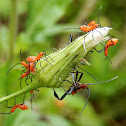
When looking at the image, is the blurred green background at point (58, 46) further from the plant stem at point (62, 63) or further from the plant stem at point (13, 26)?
the plant stem at point (62, 63)

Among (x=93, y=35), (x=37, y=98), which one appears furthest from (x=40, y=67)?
(x=37, y=98)

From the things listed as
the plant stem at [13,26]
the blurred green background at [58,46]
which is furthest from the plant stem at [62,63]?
the plant stem at [13,26]

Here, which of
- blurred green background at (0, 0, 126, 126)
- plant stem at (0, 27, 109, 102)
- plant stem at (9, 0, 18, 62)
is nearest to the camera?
plant stem at (0, 27, 109, 102)

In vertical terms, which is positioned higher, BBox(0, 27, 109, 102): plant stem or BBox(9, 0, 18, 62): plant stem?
BBox(0, 27, 109, 102): plant stem

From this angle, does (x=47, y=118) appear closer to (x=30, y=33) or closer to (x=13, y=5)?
(x=30, y=33)

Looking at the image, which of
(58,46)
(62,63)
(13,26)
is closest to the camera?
(62,63)

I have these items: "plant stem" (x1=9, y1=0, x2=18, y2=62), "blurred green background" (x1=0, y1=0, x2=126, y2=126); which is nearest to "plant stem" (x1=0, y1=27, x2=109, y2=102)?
"blurred green background" (x1=0, y1=0, x2=126, y2=126)

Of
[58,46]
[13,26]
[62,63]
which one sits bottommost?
[58,46]

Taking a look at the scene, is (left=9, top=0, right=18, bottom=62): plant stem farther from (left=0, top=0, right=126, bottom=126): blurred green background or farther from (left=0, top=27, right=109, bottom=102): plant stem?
(left=0, top=27, right=109, bottom=102): plant stem

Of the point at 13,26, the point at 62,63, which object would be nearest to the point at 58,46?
the point at 13,26

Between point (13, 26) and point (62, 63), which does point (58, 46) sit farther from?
point (62, 63)

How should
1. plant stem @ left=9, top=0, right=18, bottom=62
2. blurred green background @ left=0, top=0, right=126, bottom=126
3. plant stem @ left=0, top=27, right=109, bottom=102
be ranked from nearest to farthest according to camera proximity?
plant stem @ left=0, top=27, right=109, bottom=102 → plant stem @ left=9, top=0, right=18, bottom=62 → blurred green background @ left=0, top=0, right=126, bottom=126
